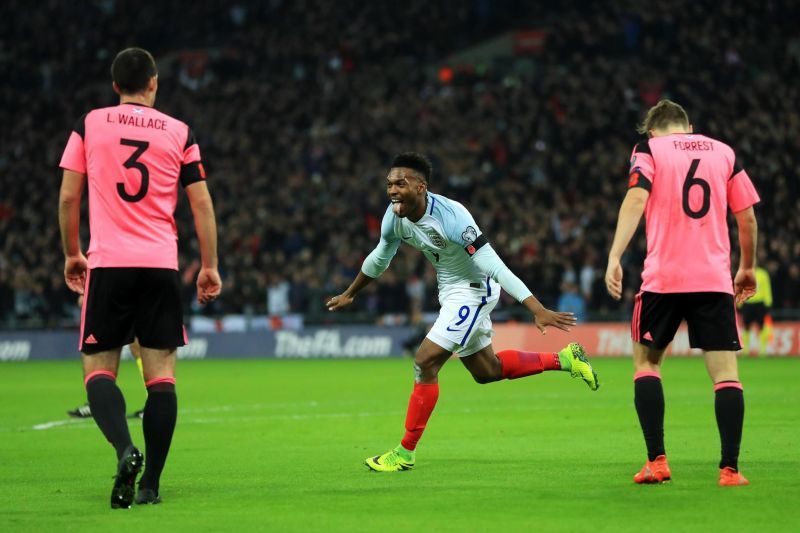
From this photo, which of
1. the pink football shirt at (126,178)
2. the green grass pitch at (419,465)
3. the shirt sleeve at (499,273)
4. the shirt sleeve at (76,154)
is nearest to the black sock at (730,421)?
the green grass pitch at (419,465)

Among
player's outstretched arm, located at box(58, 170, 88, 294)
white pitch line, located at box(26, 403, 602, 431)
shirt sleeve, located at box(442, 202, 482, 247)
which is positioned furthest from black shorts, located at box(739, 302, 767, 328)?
player's outstretched arm, located at box(58, 170, 88, 294)

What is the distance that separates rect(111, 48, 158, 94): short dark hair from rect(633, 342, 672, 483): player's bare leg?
332 cm

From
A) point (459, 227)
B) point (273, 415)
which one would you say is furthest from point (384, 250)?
point (273, 415)

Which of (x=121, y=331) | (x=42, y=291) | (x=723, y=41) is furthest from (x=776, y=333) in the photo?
(x=121, y=331)

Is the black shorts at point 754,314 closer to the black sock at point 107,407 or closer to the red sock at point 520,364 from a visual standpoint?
the red sock at point 520,364

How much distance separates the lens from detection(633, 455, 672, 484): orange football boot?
7.89m

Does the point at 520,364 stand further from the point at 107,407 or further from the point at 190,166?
the point at 107,407

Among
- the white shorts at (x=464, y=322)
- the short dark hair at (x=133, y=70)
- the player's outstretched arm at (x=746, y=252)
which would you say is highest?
the short dark hair at (x=133, y=70)

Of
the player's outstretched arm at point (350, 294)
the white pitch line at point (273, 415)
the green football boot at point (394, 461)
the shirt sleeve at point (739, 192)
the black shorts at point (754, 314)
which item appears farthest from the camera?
the black shorts at point (754, 314)

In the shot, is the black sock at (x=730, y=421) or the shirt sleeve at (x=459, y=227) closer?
the black sock at (x=730, y=421)

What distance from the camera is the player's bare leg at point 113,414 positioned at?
691 centimetres

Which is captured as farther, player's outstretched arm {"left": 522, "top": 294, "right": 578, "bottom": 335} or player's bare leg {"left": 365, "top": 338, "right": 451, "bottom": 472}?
player's bare leg {"left": 365, "top": 338, "right": 451, "bottom": 472}

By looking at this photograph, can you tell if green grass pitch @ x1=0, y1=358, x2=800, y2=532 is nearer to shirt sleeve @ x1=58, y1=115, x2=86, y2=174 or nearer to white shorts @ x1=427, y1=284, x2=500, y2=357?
white shorts @ x1=427, y1=284, x2=500, y2=357

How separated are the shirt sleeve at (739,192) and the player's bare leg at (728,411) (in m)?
0.92
